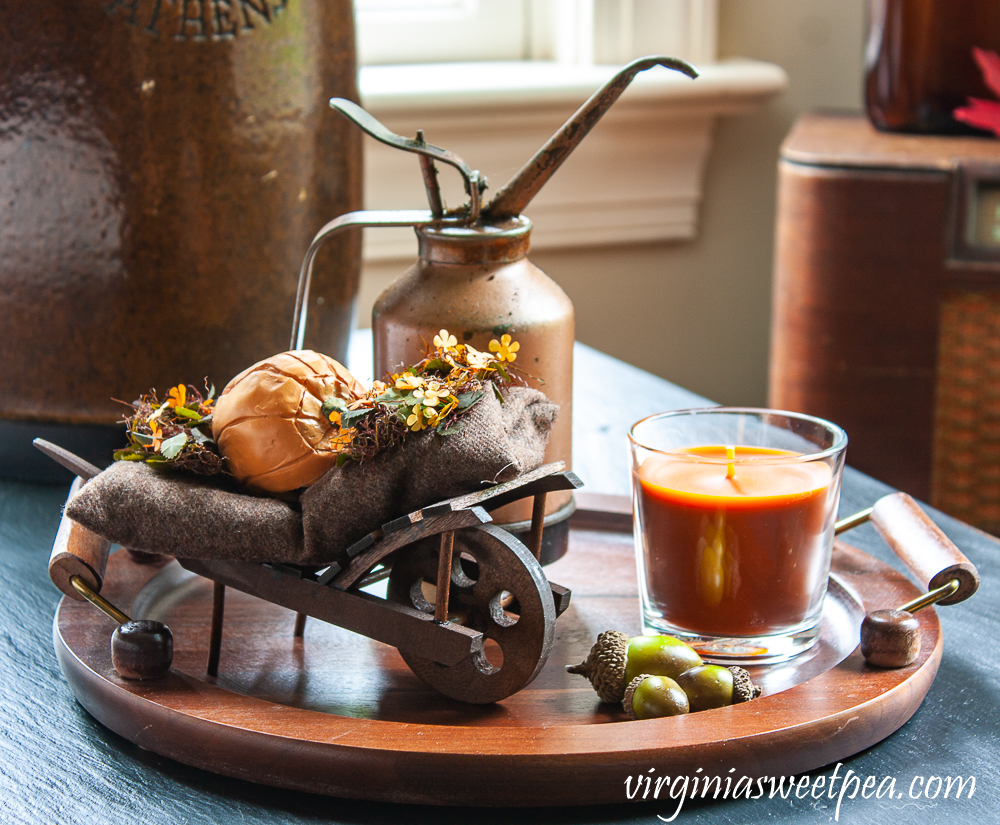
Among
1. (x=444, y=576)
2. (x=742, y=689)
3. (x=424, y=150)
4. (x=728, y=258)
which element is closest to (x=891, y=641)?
(x=742, y=689)

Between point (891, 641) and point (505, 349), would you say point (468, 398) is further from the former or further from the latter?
point (891, 641)

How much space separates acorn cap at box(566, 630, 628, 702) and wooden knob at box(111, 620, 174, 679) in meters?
0.16

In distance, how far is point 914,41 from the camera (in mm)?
1162

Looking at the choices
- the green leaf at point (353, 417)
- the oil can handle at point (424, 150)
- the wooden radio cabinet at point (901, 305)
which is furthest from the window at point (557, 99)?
the green leaf at point (353, 417)

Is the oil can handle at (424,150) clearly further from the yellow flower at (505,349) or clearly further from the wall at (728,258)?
the wall at (728,258)

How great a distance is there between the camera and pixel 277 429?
1.49ft

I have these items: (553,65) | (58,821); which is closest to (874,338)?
(553,65)

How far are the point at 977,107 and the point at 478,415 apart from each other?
887 mm

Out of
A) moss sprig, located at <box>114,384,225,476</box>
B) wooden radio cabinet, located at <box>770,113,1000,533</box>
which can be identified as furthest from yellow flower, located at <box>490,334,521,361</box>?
wooden radio cabinet, located at <box>770,113,1000,533</box>

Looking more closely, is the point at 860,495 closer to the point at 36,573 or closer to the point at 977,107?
the point at 36,573

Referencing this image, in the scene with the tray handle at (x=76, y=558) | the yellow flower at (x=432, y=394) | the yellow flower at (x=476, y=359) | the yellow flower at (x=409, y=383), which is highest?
the yellow flower at (x=476, y=359)

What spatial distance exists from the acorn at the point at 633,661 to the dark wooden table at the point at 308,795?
64 mm

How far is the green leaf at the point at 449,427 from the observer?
0.43 m

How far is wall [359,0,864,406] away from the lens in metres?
1.46
